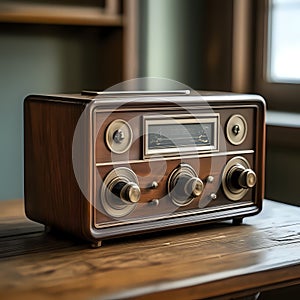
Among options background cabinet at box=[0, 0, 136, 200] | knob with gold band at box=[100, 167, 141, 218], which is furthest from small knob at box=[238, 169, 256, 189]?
background cabinet at box=[0, 0, 136, 200]

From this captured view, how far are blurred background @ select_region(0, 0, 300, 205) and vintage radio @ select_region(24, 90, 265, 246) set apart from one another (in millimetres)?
442

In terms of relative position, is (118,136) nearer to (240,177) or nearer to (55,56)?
(240,177)

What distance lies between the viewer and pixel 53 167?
131 centimetres

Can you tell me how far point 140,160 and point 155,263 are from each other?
20cm

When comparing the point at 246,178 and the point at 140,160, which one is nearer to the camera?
the point at 140,160

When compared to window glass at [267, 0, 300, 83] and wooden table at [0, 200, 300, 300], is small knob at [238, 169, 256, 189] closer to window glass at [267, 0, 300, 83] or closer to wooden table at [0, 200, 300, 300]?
wooden table at [0, 200, 300, 300]

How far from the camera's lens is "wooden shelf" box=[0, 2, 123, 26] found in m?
1.67

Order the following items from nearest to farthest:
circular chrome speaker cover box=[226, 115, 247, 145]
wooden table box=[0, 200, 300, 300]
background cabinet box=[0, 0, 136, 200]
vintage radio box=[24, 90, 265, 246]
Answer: wooden table box=[0, 200, 300, 300] → vintage radio box=[24, 90, 265, 246] → circular chrome speaker cover box=[226, 115, 247, 145] → background cabinet box=[0, 0, 136, 200]

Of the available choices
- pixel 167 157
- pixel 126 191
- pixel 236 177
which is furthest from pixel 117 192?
pixel 236 177

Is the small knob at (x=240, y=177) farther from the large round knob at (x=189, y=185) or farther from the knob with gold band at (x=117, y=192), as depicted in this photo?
the knob with gold band at (x=117, y=192)

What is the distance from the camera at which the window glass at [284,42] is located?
210cm

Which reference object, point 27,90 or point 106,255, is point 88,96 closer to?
point 106,255

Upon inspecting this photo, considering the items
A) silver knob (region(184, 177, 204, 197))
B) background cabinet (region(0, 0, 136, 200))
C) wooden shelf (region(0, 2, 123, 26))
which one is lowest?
silver knob (region(184, 177, 204, 197))

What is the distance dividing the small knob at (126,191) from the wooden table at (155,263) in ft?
0.29
